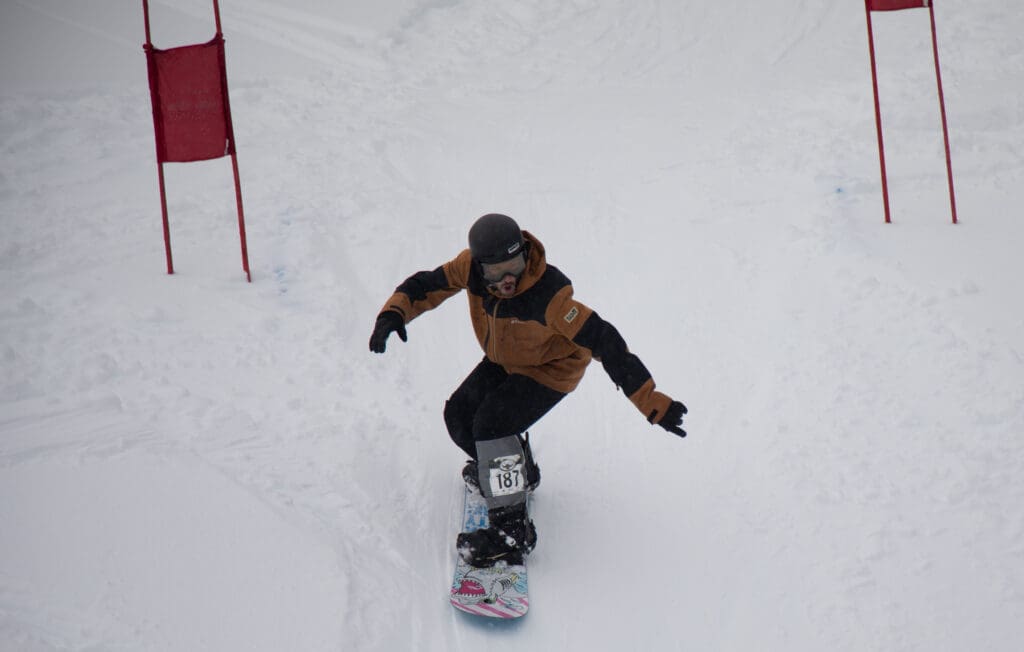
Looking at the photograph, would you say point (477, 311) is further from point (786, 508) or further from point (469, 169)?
point (469, 169)

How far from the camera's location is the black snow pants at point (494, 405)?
445 cm

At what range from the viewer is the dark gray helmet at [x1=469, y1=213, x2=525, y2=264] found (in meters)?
4.07

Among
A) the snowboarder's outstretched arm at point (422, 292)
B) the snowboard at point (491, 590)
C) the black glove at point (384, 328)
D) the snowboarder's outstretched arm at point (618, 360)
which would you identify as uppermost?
the snowboarder's outstretched arm at point (422, 292)

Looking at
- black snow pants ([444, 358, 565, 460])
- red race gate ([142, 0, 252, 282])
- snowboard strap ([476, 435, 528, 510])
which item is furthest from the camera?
red race gate ([142, 0, 252, 282])

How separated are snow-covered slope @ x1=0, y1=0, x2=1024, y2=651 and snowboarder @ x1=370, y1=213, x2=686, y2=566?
1.57ft

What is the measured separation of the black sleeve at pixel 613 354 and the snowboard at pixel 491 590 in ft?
3.74

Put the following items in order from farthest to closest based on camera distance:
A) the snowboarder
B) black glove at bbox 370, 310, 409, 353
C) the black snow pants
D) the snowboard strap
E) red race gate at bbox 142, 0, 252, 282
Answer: red race gate at bbox 142, 0, 252, 282 → the black snow pants → the snowboard strap → black glove at bbox 370, 310, 409, 353 → the snowboarder

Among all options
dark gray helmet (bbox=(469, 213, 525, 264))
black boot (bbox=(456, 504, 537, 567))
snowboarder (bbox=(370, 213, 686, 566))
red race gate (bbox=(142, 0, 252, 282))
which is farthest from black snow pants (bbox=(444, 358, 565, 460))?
red race gate (bbox=(142, 0, 252, 282))

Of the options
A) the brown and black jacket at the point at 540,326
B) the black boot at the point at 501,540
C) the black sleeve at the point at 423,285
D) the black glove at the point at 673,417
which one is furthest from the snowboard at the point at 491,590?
the black sleeve at the point at 423,285

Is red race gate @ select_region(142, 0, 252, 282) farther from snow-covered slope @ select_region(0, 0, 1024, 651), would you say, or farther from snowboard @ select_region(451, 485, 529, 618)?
snowboard @ select_region(451, 485, 529, 618)

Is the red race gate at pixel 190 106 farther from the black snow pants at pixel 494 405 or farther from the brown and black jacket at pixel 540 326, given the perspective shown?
the black snow pants at pixel 494 405

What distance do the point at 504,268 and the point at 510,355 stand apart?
58 cm

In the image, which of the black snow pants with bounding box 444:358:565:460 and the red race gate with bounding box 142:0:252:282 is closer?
the black snow pants with bounding box 444:358:565:460

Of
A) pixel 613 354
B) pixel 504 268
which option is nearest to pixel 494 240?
pixel 504 268
